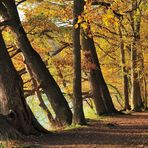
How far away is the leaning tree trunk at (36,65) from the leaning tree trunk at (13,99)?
3517mm

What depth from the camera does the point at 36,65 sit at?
17.3 metres

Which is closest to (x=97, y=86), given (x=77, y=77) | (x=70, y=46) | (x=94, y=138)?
(x=70, y=46)

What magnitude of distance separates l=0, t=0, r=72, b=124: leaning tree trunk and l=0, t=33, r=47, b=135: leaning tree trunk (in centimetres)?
352

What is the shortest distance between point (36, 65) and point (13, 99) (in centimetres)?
406

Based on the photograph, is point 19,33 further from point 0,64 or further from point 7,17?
point 0,64

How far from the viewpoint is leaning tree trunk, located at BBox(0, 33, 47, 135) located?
13235 mm

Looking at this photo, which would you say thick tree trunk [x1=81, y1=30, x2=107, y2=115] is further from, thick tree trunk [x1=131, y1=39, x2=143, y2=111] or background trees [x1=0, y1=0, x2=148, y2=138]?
thick tree trunk [x1=131, y1=39, x2=143, y2=111]

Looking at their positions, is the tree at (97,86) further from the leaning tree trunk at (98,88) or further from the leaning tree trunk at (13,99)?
the leaning tree trunk at (13,99)

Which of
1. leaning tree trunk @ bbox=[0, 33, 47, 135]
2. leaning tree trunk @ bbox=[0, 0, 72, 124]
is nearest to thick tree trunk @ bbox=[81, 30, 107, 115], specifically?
leaning tree trunk @ bbox=[0, 0, 72, 124]

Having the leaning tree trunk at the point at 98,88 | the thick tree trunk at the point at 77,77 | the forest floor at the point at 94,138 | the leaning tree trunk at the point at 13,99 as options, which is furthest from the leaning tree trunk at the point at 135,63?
the leaning tree trunk at the point at 13,99

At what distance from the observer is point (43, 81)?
17438mm

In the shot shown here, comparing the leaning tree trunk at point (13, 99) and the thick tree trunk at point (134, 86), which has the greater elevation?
the leaning tree trunk at point (13, 99)

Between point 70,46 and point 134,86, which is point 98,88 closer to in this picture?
point 70,46

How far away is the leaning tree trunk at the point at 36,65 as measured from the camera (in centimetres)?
1717
